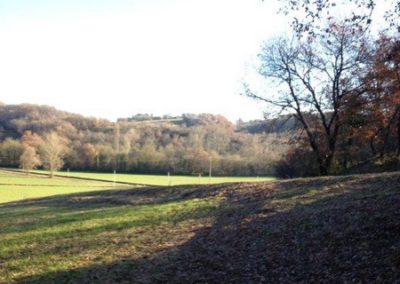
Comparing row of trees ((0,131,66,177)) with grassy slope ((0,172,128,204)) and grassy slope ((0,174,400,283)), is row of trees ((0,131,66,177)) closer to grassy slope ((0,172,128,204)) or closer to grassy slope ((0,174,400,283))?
grassy slope ((0,172,128,204))

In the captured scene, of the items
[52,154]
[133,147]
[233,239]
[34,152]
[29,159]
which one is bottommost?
[233,239]

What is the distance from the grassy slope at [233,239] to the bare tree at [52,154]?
3196 inches

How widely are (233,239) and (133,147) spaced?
9556 centimetres

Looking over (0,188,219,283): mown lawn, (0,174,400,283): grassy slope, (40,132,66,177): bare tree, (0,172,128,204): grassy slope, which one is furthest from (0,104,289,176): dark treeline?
(0,174,400,283): grassy slope

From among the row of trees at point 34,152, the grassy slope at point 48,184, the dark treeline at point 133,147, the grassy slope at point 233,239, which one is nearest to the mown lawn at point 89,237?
the grassy slope at point 233,239

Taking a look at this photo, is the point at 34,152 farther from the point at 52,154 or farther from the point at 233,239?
the point at 233,239

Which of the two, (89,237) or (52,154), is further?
(52,154)

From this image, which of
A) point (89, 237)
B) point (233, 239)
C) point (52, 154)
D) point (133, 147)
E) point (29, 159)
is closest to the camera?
point (233, 239)

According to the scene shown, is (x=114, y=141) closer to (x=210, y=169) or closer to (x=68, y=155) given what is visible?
(x=68, y=155)

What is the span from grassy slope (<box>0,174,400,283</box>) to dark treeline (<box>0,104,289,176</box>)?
5429 centimetres

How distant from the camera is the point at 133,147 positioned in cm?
10656

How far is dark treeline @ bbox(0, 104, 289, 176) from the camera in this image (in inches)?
3442

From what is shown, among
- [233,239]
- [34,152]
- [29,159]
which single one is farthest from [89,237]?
[34,152]

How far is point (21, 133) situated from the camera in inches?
4833
